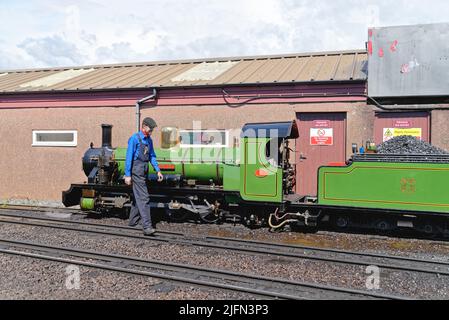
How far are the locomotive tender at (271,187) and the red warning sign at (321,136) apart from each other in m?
2.61

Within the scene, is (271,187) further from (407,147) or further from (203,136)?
(203,136)

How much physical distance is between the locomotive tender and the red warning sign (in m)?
2.61

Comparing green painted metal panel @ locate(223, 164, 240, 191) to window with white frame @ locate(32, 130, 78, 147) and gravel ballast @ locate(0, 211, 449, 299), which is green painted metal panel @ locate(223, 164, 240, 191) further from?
window with white frame @ locate(32, 130, 78, 147)

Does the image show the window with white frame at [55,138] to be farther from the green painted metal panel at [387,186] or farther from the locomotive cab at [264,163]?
the green painted metal panel at [387,186]

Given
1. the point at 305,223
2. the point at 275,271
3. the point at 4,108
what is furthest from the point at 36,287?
the point at 4,108

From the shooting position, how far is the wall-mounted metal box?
12.1 metres

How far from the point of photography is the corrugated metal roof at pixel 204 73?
13219 millimetres

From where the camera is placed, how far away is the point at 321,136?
1236 centimetres

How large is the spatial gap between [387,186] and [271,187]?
7.30 feet

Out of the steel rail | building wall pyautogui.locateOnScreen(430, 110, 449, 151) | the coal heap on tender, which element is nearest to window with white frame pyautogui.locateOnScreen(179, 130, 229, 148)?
the coal heap on tender

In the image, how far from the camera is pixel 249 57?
1692 centimetres

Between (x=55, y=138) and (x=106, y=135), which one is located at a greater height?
(x=55, y=138)

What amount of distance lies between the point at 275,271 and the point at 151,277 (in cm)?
168

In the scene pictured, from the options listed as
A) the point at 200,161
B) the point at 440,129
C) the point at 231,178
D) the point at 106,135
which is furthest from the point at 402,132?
the point at 106,135
